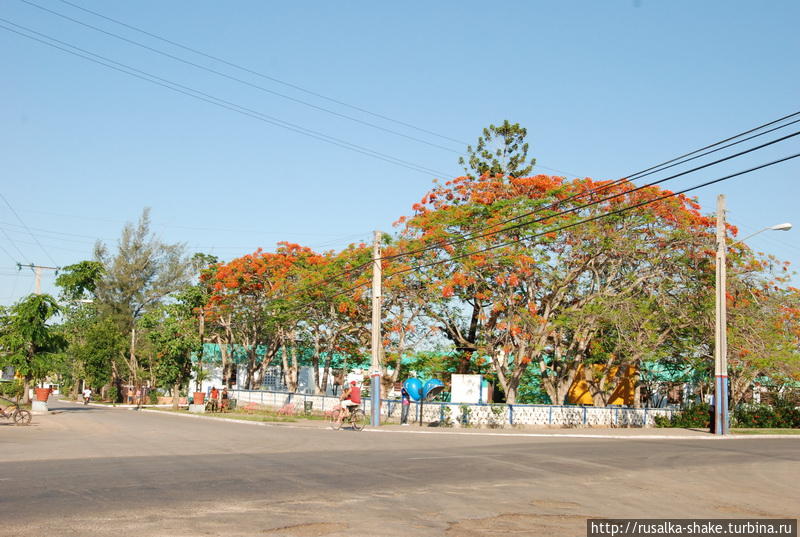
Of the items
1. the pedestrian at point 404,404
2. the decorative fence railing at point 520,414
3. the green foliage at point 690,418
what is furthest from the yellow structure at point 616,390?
the pedestrian at point 404,404

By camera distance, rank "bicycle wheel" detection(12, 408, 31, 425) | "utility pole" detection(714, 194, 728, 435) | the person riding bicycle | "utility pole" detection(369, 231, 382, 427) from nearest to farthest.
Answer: "bicycle wheel" detection(12, 408, 31, 425) < the person riding bicycle < "utility pole" detection(714, 194, 728, 435) < "utility pole" detection(369, 231, 382, 427)

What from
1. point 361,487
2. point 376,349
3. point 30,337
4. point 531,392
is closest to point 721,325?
point 376,349

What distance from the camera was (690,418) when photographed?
3500cm

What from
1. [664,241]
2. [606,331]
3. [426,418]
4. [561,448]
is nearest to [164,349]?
[426,418]

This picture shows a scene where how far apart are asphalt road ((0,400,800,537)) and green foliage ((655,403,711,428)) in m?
15.1

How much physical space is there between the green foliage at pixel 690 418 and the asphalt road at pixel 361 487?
596 inches

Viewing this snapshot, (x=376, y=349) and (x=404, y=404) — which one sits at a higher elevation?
(x=376, y=349)

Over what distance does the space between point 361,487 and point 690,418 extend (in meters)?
27.5

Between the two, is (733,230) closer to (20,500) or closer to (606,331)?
(606,331)

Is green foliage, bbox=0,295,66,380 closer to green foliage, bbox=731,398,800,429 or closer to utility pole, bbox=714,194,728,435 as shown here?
utility pole, bbox=714,194,728,435

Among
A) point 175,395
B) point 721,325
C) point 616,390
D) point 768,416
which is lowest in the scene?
point 175,395

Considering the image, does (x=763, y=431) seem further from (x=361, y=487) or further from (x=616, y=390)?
(x=361, y=487)

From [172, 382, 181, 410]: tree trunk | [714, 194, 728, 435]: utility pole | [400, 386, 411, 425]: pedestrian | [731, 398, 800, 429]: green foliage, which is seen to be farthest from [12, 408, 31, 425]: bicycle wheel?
[731, 398, 800, 429]: green foliage

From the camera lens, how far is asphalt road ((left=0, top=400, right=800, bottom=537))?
8.68m
